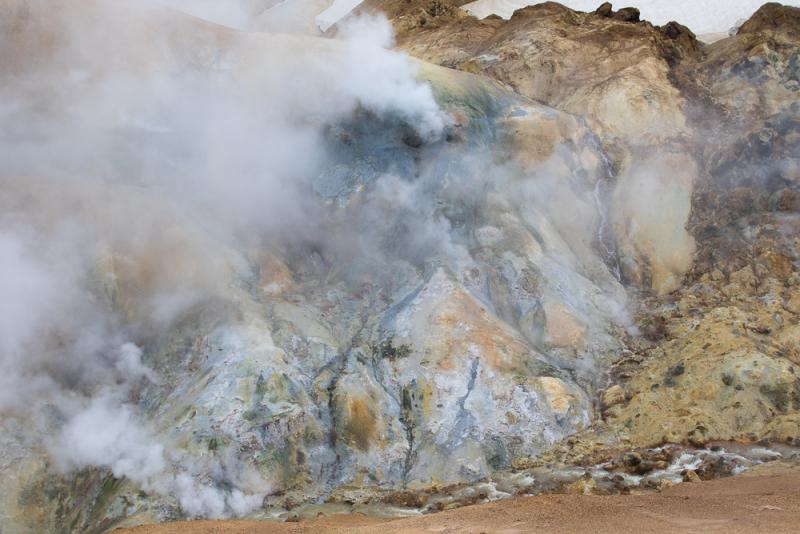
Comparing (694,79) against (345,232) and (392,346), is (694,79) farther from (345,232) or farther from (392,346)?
(392,346)

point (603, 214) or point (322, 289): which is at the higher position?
point (603, 214)

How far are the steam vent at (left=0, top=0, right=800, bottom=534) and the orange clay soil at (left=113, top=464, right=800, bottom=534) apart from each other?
84mm

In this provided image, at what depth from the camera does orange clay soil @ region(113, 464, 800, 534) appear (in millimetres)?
11523

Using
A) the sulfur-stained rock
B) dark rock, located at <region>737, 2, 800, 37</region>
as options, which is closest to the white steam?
the sulfur-stained rock

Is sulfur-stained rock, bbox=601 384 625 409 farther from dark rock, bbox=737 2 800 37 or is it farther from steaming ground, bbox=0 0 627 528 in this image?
dark rock, bbox=737 2 800 37

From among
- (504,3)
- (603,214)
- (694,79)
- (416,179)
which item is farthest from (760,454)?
(504,3)

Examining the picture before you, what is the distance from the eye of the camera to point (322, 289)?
20688mm

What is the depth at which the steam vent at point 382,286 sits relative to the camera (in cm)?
1549

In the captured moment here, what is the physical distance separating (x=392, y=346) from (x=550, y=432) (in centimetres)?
428

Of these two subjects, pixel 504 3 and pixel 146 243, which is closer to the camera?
pixel 146 243

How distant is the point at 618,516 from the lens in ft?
40.5

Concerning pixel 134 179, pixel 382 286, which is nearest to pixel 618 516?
pixel 382 286

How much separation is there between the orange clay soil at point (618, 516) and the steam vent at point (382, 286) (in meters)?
0.08

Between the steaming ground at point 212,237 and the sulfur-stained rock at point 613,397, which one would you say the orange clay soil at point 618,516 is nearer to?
the steaming ground at point 212,237
